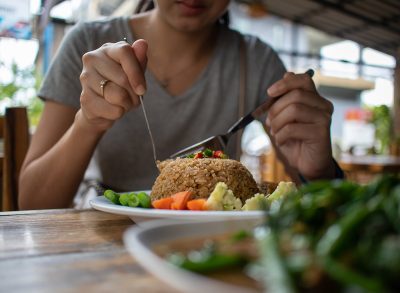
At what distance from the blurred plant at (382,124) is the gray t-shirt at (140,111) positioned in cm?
563

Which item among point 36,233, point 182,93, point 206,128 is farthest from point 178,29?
point 36,233

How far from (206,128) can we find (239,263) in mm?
1195

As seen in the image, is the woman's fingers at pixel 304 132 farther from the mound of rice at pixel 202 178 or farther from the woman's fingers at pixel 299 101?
the mound of rice at pixel 202 178

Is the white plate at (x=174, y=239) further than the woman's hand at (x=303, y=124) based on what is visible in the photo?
No

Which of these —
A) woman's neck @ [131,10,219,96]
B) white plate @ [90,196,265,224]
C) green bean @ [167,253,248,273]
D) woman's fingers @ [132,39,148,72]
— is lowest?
white plate @ [90,196,265,224]

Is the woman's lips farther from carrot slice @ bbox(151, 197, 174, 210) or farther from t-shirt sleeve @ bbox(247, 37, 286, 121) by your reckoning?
carrot slice @ bbox(151, 197, 174, 210)

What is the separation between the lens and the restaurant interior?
37cm

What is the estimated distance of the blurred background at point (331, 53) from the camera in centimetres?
325

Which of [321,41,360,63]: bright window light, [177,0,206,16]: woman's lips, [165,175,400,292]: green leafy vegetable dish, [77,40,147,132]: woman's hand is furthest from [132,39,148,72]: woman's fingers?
[321,41,360,63]: bright window light

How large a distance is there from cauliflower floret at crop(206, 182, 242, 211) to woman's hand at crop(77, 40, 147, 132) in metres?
0.32

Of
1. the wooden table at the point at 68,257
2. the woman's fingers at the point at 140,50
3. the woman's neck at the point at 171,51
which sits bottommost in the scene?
the wooden table at the point at 68,257

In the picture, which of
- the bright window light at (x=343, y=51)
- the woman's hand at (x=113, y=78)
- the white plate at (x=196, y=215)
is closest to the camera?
the white plate at (x=196, y=215)

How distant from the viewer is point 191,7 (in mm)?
1265

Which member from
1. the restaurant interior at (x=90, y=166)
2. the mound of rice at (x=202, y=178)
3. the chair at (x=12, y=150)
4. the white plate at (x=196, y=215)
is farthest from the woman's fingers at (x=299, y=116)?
the chair at (x=12, y=150)
